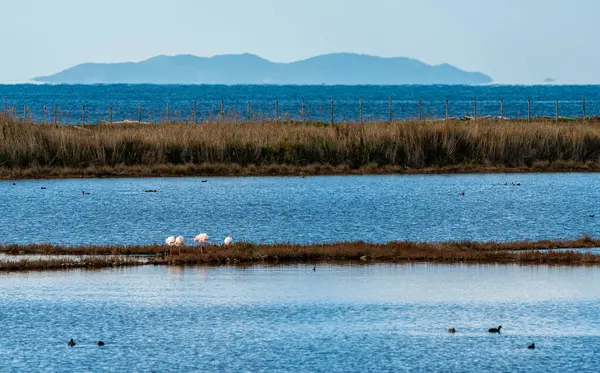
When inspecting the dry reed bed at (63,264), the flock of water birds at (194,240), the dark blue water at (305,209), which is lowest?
the dark blue water at (305,209)

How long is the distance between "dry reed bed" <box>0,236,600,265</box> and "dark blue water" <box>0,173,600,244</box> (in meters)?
2.52

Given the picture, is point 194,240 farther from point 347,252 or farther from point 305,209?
point 305,209

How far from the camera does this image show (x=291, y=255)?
2609 centimetres

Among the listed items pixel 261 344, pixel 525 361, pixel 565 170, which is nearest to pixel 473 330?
pixel 525 361

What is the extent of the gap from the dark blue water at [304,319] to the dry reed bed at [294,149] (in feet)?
98.6

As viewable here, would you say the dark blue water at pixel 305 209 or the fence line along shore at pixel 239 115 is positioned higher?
the fence line along shore at pixel 239 115

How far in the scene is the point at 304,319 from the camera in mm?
18938

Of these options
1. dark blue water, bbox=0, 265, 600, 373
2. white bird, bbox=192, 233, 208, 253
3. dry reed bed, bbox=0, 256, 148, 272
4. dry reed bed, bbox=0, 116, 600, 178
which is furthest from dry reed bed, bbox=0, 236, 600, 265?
dry reed bed, bbox=0, 116, 600, 178

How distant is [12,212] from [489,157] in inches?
1057

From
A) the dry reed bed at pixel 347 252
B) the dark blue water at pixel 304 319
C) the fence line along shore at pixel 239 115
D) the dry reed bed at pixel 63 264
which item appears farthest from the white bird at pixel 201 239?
the fence line along shore at pixel 239 115

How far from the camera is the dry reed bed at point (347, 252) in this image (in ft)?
84.5

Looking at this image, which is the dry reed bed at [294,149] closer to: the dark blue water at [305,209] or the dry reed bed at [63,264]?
the dark blue water at [305,209]

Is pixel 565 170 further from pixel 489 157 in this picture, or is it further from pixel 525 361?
pixel 525 361

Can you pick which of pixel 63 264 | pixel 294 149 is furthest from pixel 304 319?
pixel 294 149
